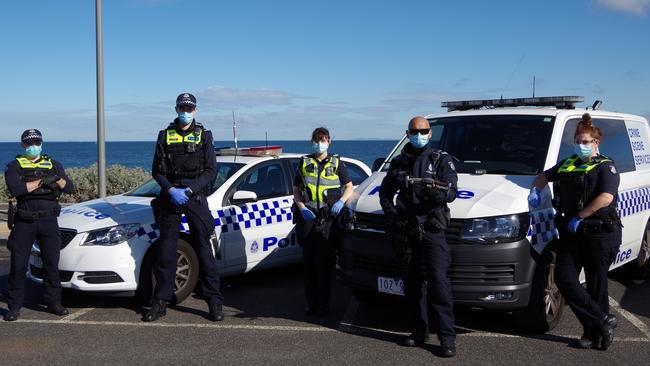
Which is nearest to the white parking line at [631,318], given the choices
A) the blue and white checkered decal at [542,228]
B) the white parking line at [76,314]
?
the blue and white checkered decal at [542,228]

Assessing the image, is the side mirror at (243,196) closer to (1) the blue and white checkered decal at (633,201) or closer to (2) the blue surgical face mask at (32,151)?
(2) the blue surgical face mask at (32,151)

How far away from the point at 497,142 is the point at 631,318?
6.52ft

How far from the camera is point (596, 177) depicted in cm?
507

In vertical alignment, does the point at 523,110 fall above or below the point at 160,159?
above

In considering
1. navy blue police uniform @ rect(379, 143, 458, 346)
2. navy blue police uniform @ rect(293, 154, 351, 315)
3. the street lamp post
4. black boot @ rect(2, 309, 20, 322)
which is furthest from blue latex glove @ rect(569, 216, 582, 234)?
the street lamp post

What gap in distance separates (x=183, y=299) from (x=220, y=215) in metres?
0.93

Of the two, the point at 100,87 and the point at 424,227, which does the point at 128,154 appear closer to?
the point at 100,87

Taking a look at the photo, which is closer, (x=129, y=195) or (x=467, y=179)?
(x=467, y=179)

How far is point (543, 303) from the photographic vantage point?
17.7 feet

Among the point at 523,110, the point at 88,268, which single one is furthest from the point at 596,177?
the point at 88,268

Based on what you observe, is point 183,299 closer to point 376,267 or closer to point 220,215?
point 220,215

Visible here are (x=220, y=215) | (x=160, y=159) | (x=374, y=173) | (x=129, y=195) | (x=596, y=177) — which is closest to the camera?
(x=596, y=177)

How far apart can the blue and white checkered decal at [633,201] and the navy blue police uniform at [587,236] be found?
123 cm

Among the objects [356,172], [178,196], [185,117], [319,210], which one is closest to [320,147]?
[319,210]
